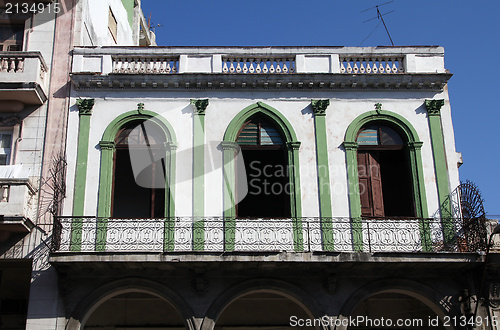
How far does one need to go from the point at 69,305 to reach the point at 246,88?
23.3ft

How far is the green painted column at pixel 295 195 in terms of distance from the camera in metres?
16.3

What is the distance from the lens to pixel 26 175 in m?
16.8

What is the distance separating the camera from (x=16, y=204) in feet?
51.6

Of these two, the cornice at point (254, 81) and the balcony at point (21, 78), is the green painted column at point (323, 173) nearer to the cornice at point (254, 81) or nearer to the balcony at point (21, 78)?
the cornice at point (254, 81)

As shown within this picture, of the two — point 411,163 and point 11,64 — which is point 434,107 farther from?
point 11,64

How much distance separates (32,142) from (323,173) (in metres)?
7.47

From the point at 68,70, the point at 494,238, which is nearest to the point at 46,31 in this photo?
the point at 68,70

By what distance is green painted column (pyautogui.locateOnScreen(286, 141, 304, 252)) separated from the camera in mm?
16281

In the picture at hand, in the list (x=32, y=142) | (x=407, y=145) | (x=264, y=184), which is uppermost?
(x=32, y=142)

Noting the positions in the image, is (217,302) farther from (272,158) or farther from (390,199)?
(390,199)

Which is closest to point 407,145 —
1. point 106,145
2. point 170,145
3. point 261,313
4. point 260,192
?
point 260,192

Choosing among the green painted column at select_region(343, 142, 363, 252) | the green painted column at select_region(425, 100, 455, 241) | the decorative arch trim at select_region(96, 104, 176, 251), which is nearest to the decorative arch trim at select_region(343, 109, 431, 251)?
the green painted column at select_region(343, 142, 363, 252)

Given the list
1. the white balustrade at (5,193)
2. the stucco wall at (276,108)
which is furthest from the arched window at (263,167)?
the white balustrade at (5,193)

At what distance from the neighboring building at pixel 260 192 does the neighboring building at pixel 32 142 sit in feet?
1.29
